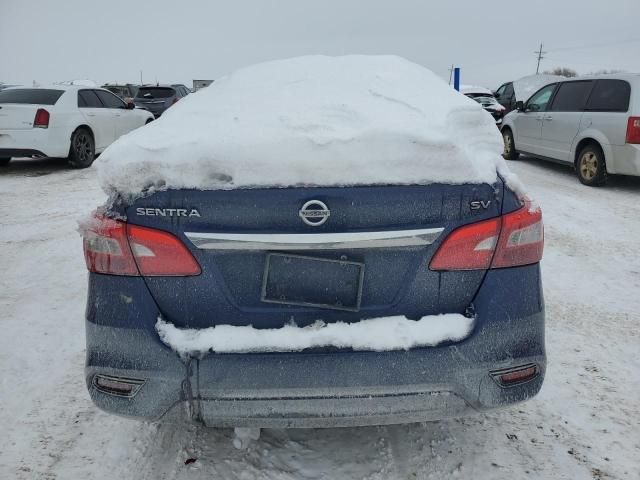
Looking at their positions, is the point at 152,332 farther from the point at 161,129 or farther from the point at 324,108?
the point at 324,108

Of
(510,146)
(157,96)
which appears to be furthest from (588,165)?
(157,96)

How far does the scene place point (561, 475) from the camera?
2.17 meters

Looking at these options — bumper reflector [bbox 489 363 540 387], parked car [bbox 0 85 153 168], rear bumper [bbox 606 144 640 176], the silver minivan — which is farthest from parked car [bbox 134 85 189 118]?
bumper reflector [bbox 489 363 540 387]

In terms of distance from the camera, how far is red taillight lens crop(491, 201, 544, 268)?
189 cm

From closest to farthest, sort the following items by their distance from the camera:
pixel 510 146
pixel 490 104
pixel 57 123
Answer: pixel 57 123 → pixel 510 146 → pixel 490 104

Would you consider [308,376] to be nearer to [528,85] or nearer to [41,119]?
[41,119]

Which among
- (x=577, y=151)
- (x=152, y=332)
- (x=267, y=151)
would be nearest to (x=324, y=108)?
(x=267, y=151)

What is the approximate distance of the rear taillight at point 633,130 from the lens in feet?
24.8

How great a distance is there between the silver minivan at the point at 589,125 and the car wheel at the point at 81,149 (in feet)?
28.2

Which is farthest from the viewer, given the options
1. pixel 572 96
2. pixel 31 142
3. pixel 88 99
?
pixel 88 99

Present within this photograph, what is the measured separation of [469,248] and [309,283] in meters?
0.57

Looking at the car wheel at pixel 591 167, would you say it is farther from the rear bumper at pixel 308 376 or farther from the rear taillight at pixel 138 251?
the rear taillight at pixel 138 251

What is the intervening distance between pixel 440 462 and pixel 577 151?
801cm

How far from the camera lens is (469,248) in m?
1.85
